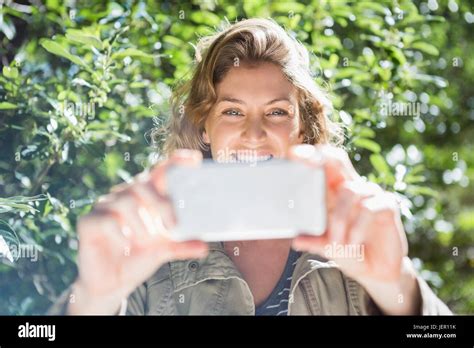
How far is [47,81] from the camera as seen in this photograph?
2.47 meters

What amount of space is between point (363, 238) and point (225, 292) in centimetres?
58

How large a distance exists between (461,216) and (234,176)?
76 centimetres

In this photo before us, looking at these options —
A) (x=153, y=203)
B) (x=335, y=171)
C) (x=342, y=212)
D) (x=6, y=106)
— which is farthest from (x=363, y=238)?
(x=6, y=106)

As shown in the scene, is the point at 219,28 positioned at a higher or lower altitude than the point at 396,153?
higher

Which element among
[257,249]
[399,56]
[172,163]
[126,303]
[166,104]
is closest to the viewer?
[172,163]

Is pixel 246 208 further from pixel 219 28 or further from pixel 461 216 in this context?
pixel 461 216

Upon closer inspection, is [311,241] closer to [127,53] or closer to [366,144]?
[366,144]

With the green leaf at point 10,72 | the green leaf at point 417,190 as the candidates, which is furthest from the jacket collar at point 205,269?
the green leaf at point 10,72

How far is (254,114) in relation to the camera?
223 centimetres

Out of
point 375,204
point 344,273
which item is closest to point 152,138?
point 344,273

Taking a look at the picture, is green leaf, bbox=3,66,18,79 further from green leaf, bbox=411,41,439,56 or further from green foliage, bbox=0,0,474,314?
green leaf, bbox=411,41,439,56

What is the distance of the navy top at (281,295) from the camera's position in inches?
85.4

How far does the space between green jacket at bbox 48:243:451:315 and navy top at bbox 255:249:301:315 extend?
1cm

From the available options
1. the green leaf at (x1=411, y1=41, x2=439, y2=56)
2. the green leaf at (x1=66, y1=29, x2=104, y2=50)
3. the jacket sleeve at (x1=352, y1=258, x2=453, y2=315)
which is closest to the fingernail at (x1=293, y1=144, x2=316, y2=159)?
the jacket sleeve at (x1=352, y1=258, x2=453, y2=315)
